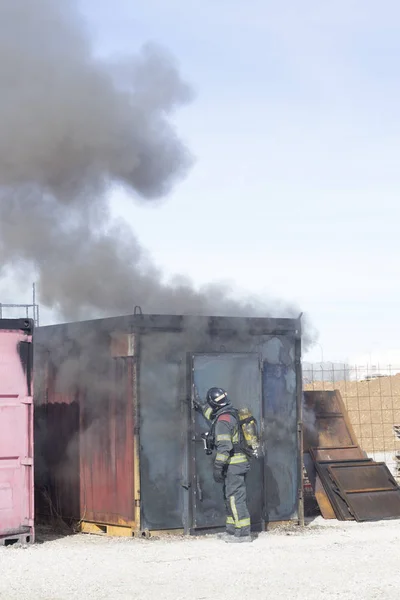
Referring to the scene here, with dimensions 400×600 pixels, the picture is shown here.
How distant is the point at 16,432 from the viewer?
10.3 meters

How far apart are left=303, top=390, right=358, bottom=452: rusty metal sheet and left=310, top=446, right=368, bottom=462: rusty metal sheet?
0.56ft

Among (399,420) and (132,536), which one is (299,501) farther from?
(399,420)

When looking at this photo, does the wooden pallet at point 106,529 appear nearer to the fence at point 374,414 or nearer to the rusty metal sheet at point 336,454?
the rusty metal sheet at point 336,454

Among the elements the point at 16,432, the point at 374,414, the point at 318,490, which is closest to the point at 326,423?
the point at 318,490

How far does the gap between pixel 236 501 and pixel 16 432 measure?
8.60 ft

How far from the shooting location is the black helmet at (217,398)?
34.8 ft

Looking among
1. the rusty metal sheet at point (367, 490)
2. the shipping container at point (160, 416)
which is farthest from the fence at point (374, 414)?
the shipping container at point (160, 416)

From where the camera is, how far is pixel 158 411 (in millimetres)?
10852

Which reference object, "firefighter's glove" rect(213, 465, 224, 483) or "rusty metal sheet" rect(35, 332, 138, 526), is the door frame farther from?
"rusty metal sheet" rect(35, 332, 138, 526)

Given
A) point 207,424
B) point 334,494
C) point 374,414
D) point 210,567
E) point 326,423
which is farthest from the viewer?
point 374,414

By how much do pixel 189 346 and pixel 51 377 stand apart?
2.33 metres

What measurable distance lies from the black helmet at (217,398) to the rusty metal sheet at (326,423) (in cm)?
324

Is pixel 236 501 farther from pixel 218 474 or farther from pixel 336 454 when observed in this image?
pixel 336 454

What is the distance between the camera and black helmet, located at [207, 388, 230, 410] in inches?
418
